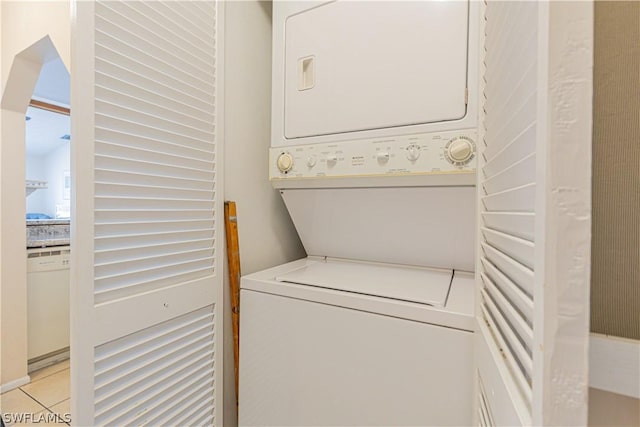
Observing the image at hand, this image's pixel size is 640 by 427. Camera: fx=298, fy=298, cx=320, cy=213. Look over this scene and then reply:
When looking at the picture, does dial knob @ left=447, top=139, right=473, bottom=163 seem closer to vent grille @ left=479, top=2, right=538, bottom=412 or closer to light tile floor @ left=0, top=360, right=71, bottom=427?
vent grille @ left=479, top=2, right=538, bottom=412

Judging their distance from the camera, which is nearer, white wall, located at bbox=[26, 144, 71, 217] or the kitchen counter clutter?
Answer: the kitchen counter clutter

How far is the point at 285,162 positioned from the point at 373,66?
0.61 metres

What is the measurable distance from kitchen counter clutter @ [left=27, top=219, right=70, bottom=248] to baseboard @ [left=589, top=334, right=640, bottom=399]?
3935 millimetres

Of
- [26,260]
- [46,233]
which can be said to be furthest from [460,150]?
[46,233]

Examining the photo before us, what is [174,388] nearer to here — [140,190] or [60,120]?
[140,190]

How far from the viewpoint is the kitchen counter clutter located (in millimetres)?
2934

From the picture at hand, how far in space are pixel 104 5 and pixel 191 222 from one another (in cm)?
83

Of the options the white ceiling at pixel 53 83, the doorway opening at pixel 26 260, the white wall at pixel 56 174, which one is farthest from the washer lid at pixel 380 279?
the white wall at pixel 56 174

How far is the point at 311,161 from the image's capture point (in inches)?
57.9

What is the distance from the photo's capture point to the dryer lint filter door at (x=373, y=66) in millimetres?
1175

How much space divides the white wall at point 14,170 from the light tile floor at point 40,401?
13 centimetres

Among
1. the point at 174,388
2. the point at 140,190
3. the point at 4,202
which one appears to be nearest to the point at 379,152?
the point at 140,190

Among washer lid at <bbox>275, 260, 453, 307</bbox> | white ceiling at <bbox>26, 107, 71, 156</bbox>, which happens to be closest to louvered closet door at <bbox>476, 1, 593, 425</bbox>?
washer lid at <bbox>275, 260, 453, 307</bbox>

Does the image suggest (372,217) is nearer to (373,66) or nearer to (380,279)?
Answer: (380,279)
